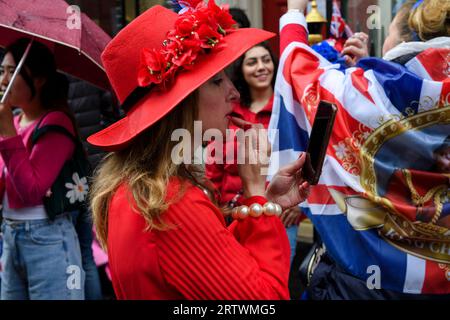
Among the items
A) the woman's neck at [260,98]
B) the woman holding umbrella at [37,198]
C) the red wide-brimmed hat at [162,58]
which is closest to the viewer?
the red wide-brimmed hat at [162,58]

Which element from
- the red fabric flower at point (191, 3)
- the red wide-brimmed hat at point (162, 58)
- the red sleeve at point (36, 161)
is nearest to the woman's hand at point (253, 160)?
the red wide-brimmed hat at point (162, 58)

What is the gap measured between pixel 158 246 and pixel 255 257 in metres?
0.29

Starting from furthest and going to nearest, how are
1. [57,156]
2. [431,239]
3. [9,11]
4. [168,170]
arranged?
[57,156] < [9,11] < [431,239] < [168,170]

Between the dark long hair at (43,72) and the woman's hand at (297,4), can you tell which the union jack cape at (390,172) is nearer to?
the woman's hand at (297,4)

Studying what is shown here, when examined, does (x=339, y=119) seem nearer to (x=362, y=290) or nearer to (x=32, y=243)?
(x=362, y=290)

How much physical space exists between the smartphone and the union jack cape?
0.63 m

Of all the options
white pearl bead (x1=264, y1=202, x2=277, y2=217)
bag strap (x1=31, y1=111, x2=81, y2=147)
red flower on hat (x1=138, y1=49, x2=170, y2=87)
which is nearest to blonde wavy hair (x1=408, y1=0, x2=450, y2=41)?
white pearl bead (x1=264, y1=202, x2=277, y2=217)

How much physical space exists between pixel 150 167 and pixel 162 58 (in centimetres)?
30

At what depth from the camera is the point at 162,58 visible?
63.8 inches

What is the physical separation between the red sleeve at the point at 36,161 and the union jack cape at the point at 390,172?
138 centimetres

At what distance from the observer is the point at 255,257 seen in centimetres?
166

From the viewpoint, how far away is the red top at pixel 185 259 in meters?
1.52

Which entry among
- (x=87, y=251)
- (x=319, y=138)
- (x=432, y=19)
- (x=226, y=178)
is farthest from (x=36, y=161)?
(x=432, y=19)
